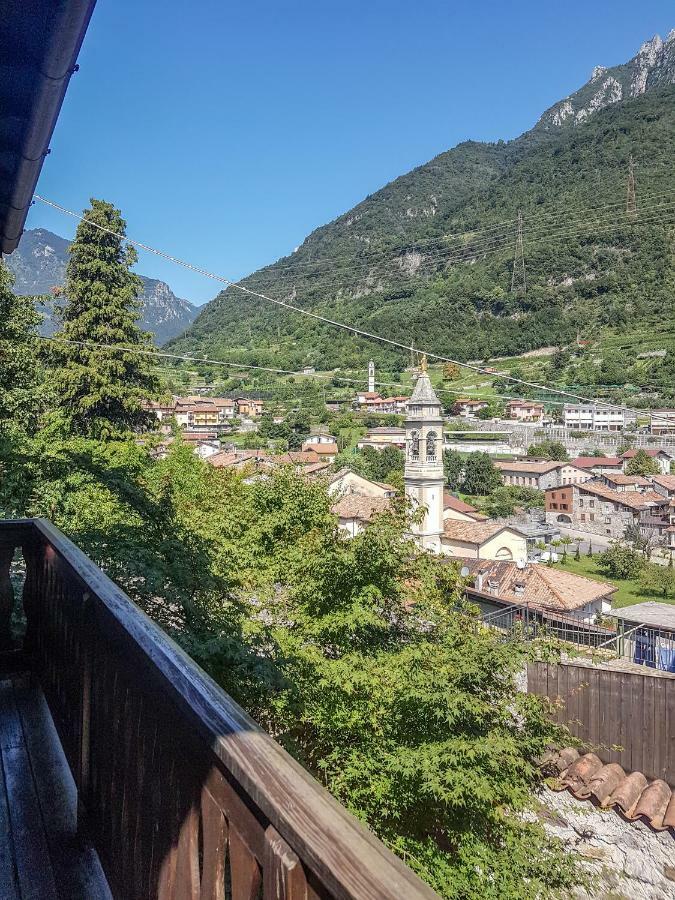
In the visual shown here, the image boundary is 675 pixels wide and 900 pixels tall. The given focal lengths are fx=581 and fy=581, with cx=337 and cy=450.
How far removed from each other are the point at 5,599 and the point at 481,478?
Result: 164 feet

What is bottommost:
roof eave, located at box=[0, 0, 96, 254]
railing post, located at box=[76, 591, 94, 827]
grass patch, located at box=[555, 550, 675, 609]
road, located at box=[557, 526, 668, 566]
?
road, located at box=[557, 526, 668, 566]

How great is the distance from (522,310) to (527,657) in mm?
88355

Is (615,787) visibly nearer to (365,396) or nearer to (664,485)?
(664,485)

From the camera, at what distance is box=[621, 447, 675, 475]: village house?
52.4 metres

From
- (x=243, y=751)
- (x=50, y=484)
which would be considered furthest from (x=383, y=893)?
(x=50, y=484)

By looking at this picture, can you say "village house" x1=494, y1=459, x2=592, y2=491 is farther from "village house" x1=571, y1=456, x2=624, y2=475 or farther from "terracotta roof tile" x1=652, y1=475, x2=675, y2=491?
"terracotta roof tile" x1=652, y1=475, x2=675, y2=491

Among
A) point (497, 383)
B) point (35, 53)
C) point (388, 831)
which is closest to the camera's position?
point (35, 53)

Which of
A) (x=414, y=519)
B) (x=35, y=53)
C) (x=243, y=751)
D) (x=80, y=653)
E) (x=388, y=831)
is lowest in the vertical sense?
(x=388, y=831)

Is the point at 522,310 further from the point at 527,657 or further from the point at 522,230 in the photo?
the point at 527,657

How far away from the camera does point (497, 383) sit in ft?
212

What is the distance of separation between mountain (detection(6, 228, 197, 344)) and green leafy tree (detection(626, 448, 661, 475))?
40260mm

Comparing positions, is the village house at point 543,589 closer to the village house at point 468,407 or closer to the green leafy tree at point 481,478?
the green leafy tree at point 481,478

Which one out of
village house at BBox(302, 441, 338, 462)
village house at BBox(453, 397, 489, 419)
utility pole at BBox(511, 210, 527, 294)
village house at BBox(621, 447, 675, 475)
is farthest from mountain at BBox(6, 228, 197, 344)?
utility pole at BBox(511, 210, 527, 294)

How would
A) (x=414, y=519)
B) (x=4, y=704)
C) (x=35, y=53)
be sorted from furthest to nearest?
(x=414, y=519), (x=4, y=704), (x=35, y=53)
